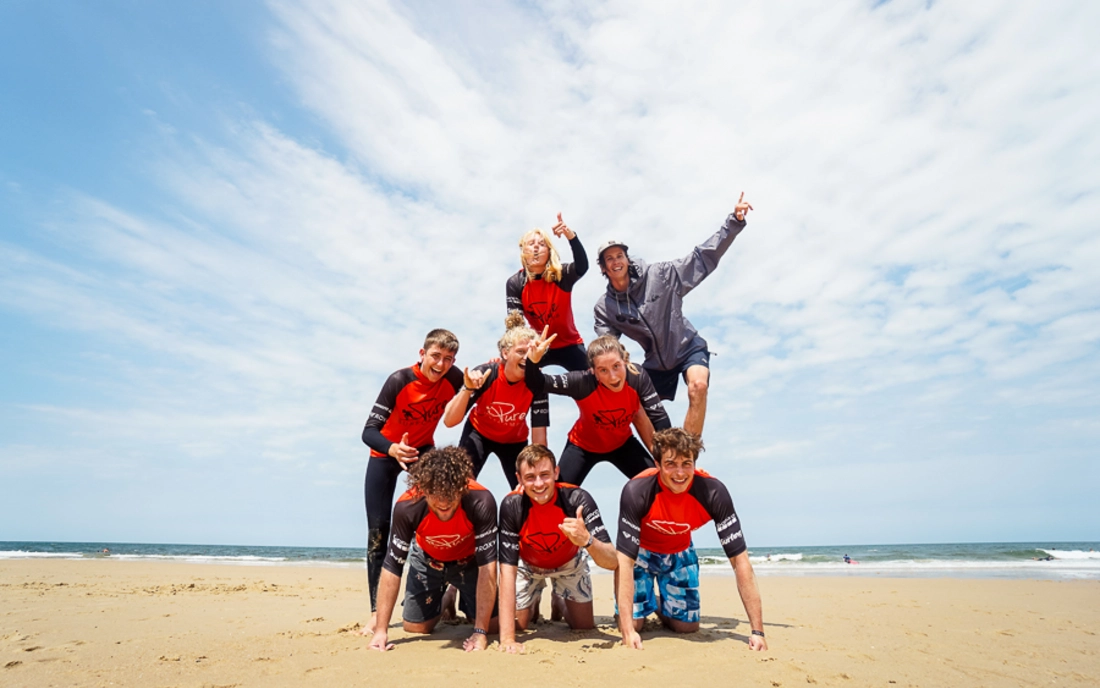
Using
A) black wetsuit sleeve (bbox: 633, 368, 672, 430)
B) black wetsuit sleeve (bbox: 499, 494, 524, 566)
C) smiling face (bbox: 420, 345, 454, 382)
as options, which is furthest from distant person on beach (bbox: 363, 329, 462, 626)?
black wetsuit sleeve (bbox: 633, 368, 672, 430)

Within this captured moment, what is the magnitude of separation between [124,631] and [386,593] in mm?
3344

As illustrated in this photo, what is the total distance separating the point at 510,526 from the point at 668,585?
183 centimetres

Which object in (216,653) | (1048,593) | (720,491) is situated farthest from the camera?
(1048,593)

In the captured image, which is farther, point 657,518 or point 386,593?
point 657,518

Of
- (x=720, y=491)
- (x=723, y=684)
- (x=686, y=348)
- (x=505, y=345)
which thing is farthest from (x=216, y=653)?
(x=686, y=348)

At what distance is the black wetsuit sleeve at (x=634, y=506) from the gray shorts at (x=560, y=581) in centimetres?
79

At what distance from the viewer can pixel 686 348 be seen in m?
6.93

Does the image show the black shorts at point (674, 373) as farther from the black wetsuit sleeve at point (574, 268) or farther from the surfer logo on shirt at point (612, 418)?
the black wetsuit sleeve at point (574, 268)

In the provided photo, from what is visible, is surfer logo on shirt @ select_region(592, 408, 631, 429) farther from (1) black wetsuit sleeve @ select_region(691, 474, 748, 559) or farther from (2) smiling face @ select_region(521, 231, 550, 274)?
(2) smiling face @ select_region(521, 231, 550, 274)

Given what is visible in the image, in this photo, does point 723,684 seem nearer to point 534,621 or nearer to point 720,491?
point 720,491

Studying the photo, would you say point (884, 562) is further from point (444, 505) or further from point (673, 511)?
point (444, 505)

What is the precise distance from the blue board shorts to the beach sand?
0.88 feet

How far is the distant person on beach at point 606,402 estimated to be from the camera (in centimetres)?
579

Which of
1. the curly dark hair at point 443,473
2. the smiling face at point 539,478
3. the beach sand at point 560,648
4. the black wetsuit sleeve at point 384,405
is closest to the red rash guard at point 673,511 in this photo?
the smiling face at point 539,478
